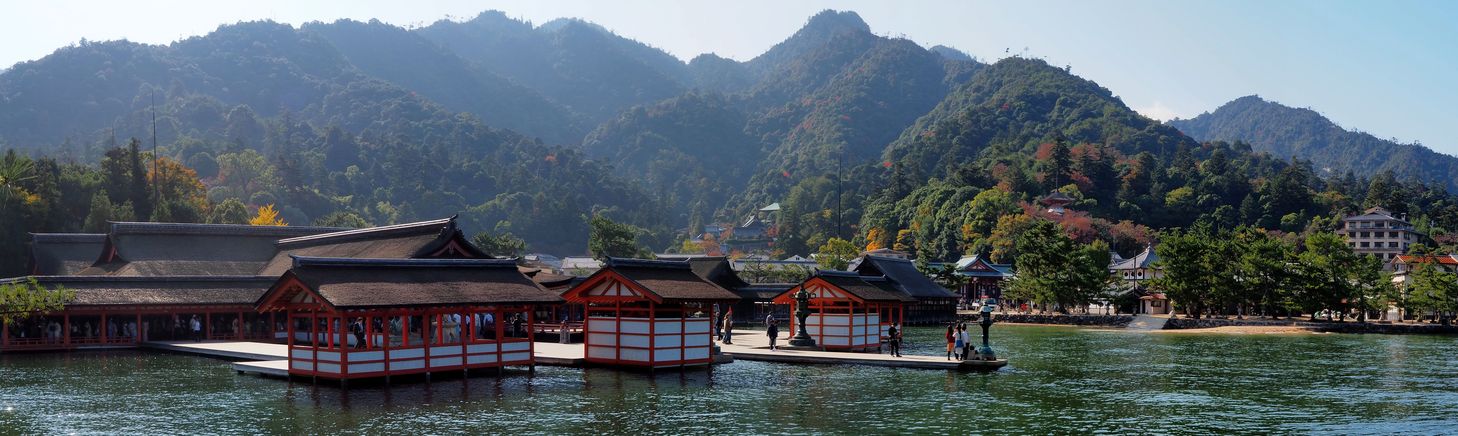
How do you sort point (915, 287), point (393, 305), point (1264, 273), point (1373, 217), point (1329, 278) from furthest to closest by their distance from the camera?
point (1373, 217)
point (915, 287)
point (1264, 273)
point (1329, 278)
point (393, 305)

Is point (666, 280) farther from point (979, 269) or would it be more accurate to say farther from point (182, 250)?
point (979, 269)

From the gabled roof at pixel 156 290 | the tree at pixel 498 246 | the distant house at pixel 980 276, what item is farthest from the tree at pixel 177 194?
the distant house at pixel 980 276

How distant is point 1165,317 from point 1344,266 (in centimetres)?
1091

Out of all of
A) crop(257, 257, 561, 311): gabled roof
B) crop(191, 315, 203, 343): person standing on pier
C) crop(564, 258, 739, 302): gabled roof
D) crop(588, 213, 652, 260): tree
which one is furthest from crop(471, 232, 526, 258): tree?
crop(257, 257, 561, 311): gabled roof

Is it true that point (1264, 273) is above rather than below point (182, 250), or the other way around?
below

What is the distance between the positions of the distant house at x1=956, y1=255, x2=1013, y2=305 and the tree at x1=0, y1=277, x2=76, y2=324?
7379cm

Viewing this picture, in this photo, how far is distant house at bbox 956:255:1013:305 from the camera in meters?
103

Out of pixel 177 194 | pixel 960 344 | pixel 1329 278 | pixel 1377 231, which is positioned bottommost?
pixel 960 344

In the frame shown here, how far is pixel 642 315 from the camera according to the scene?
34156mm

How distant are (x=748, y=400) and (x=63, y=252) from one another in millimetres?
39043

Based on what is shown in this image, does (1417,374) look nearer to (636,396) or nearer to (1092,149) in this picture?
(636,396)

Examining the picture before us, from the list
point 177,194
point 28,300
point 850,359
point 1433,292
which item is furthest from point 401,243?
point 1433,292

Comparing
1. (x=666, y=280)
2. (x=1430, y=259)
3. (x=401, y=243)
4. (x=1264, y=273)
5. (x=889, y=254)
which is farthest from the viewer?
(x=889, y=254)

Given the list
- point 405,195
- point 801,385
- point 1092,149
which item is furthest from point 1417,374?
point 405,195
